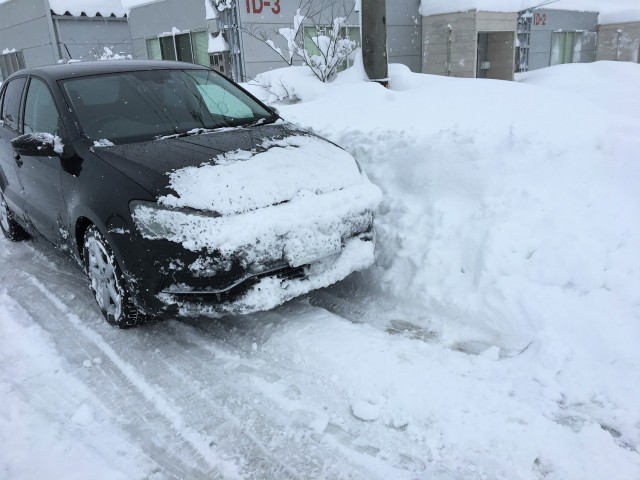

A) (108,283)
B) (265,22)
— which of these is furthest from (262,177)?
(265,22)

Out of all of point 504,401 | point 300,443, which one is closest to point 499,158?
point 504,401

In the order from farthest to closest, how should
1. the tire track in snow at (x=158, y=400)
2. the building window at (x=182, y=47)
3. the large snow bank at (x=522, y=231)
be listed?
the building window at (x=182, y=47), the large snow bank at (x=522, y=231), the tire track in snow at (x=158, y=400)

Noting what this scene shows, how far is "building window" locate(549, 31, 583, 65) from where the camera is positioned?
1675 centimetres

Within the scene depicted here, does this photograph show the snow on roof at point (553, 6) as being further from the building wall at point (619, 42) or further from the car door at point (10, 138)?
the car door at point (10, 138)

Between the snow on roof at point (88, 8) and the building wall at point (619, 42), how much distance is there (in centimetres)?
1658

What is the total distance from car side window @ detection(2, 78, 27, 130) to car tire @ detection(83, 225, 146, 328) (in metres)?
1.88

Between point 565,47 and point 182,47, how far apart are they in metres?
12.7

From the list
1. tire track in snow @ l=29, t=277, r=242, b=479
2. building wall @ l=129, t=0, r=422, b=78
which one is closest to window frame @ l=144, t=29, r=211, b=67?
building wall @ l=129, t=0, r=422, b=78

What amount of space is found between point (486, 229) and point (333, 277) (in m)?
1.29

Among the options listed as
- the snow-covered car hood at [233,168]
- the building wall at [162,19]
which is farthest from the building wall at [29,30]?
the snow-covered car hood at [233,168]

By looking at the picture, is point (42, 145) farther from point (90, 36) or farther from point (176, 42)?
point (90, 36)

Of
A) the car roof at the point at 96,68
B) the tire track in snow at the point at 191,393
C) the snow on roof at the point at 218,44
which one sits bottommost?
the tire track in snow at the point at 191,393

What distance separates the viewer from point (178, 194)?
10.2 ft

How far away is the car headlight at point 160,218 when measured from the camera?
10.00ft
